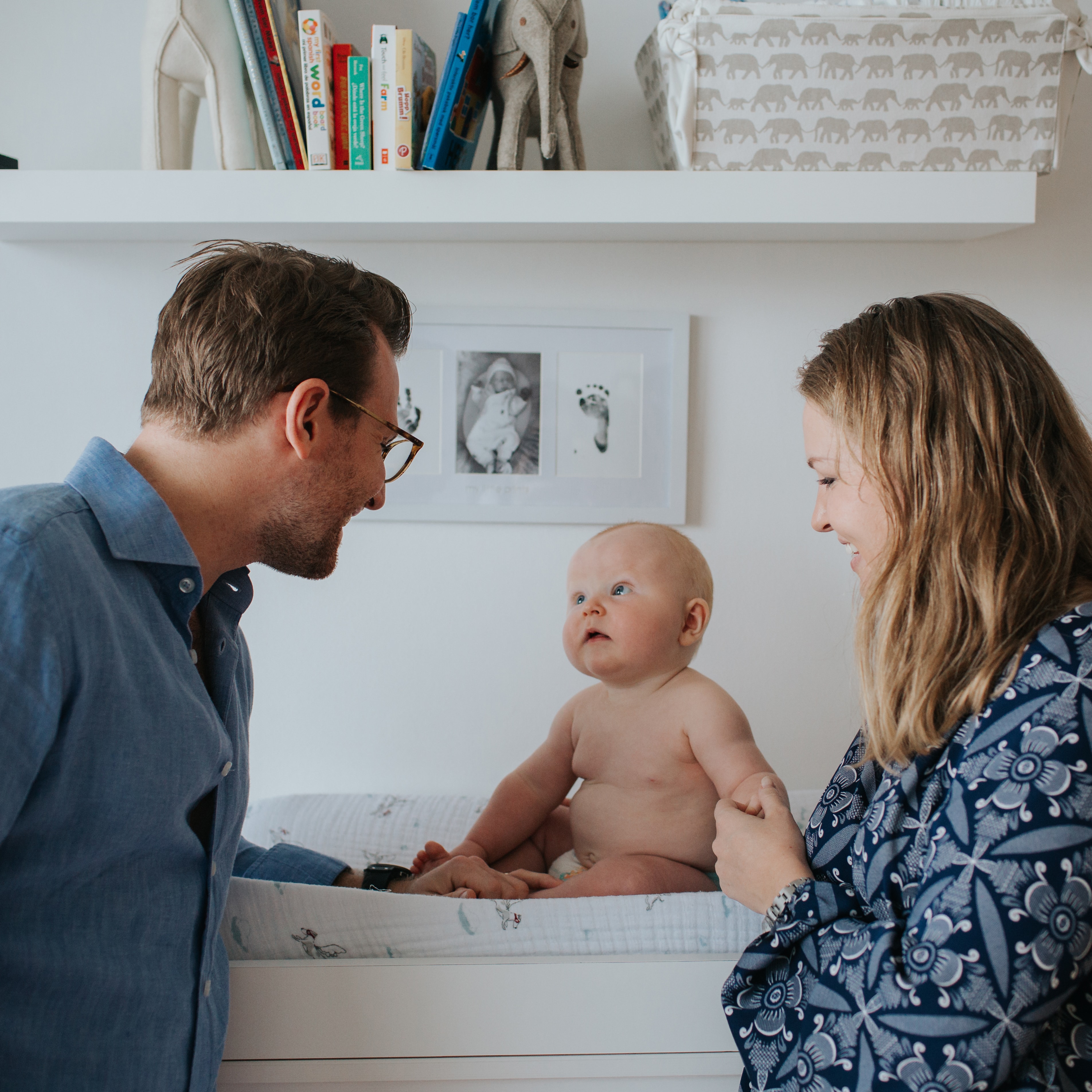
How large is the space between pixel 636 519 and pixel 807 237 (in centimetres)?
62

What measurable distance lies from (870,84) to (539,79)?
20.8 inches

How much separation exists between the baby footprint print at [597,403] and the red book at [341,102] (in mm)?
610

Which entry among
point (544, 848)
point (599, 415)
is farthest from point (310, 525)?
point (599, 415)

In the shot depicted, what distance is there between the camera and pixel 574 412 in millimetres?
1863

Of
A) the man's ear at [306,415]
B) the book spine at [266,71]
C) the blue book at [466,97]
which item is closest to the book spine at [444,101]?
the blue book at [466,97]

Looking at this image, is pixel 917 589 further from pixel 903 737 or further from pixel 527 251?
pixel 527 251

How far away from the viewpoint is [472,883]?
47.9 inches

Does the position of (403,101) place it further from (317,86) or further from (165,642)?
(165,642)

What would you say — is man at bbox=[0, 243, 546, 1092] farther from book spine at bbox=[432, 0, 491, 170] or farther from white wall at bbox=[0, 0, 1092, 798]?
white wall at bbox=[0, 0, 1092, 798]

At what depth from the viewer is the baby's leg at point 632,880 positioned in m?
1.20

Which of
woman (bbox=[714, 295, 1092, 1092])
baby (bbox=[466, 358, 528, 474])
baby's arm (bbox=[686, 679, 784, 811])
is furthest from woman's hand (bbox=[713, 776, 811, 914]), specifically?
baby (bbox=[466, 358, 528, 474])

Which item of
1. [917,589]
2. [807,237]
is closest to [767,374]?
[807,237]

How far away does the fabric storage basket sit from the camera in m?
1.45

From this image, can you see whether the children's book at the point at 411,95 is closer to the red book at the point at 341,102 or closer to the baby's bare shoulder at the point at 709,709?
the red book at the point at 341,102
